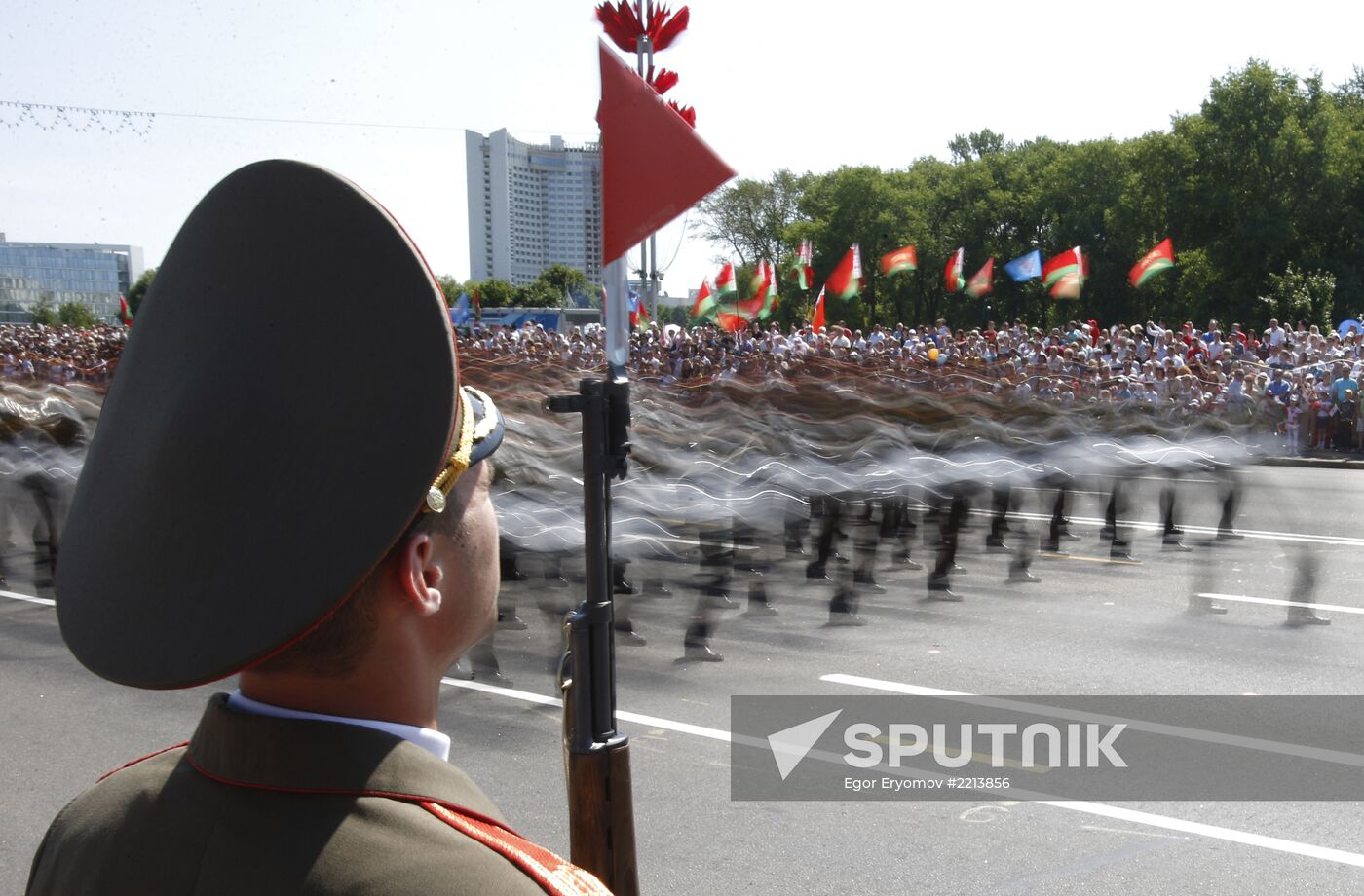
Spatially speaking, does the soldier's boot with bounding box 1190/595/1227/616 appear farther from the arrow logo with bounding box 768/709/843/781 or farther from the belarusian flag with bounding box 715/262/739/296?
the belarusian flag with bounding box 715/262/739/296

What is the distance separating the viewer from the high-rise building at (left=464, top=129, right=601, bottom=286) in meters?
8.37

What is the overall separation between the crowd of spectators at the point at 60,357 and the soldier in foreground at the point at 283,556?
9.38 meters

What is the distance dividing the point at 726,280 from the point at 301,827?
108 feet

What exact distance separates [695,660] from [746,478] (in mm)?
2047

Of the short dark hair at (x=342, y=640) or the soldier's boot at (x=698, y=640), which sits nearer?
the short dark hair at (x=342, y=640)

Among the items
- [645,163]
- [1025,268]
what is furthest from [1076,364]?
[645,163]

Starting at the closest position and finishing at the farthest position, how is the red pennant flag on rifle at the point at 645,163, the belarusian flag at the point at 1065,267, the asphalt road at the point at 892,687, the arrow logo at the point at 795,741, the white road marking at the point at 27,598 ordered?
the red pennant flag on rifle at the point at 645,163 < the asphalt road at the point at 892,687 < the arrow logo at the point at 795,741 < the white road marking at the point at 27,598 < the belarusian flag at the point at 1065,267

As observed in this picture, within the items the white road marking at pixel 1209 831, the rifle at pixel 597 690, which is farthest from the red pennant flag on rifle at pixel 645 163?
the white road marking at pixel 1209 831

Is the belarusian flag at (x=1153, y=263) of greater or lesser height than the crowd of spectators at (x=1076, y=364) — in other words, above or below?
above

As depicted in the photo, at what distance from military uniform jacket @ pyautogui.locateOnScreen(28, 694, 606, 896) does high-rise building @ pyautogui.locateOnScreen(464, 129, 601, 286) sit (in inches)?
93.9

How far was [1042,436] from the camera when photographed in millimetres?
11422

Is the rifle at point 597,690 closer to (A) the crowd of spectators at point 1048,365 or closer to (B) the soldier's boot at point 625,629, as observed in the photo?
(B) the soldier's boot at point 625,629

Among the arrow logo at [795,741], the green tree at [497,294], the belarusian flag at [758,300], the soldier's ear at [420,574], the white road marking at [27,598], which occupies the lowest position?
the white road marking at [27,598]

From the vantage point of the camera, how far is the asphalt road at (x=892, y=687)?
4621mm
